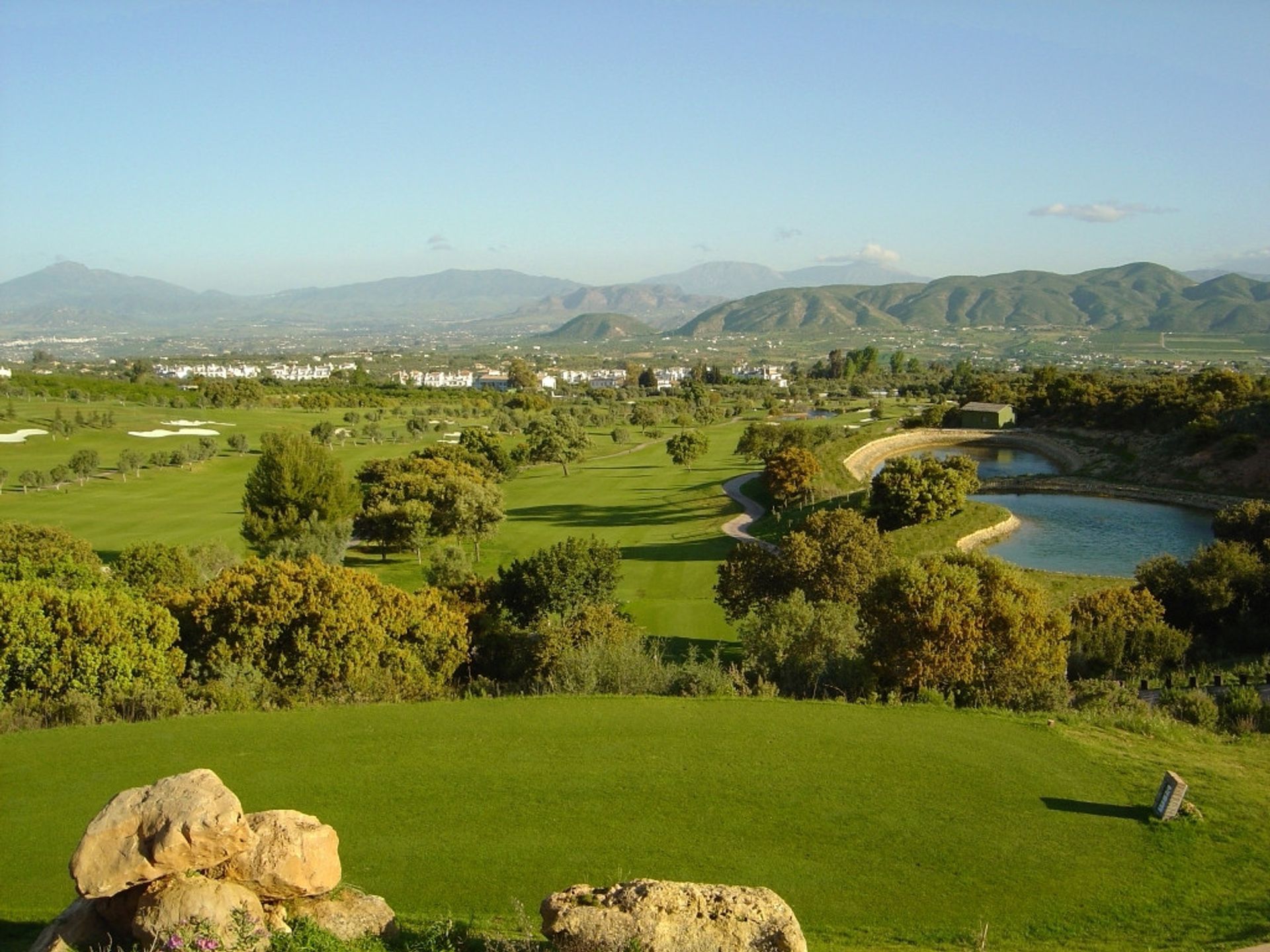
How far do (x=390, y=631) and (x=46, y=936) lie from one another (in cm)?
1236

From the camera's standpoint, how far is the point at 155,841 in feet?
22.3

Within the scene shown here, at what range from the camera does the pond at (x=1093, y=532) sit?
123 feet

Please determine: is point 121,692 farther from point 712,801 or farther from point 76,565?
point 712,801

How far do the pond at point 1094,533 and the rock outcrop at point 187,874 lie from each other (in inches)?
1341

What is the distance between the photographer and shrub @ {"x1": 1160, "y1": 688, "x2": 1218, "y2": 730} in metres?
15.6

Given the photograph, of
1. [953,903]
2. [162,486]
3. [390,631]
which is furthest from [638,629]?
[162,486]

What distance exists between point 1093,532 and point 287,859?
43.7 meters

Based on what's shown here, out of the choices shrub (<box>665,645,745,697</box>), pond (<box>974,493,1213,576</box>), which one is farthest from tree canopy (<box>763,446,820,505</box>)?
shrub (<box>665,645,745,697</box>)

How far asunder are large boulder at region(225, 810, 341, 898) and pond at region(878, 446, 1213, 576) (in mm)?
33852

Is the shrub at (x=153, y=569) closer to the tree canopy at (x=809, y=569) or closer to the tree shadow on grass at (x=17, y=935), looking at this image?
the tree canopy at (x=809, y=569)

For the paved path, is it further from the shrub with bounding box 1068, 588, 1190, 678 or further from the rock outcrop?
the rock outcrop

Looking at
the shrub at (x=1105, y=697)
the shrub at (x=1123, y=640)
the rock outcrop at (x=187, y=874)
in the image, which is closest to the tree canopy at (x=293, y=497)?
the shrub at (x=1123, y=640)

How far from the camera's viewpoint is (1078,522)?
45.5 metres

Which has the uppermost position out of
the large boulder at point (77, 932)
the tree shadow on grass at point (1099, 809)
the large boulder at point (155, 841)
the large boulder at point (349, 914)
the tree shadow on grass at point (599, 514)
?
the large boulder at point (155, 841)
